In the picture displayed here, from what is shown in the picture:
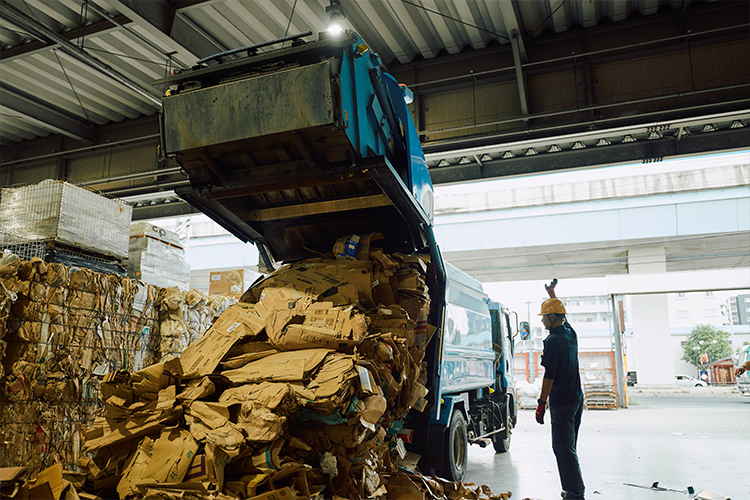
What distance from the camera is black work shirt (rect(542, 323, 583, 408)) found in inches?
203

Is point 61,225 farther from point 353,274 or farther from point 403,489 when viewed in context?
point 403,489

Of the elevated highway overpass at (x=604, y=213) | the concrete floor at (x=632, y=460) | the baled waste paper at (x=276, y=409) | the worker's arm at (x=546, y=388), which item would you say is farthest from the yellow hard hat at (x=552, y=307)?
the elevated highway overpass at (x=604, y=213)

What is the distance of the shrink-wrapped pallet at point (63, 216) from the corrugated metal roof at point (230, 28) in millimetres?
2171

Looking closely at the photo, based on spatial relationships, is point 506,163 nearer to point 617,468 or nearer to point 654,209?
point 617,468

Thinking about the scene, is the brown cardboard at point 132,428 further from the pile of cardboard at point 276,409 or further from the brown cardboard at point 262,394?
the brown cardboard at point 262,394

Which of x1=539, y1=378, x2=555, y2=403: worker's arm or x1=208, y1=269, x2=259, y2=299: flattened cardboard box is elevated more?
x1=208, y1=269, x2=259, y2=299: flattened cardboard box

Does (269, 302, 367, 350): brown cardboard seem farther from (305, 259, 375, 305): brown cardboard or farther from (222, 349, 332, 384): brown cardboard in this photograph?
(305, 259, 375, 305): brown cardboard

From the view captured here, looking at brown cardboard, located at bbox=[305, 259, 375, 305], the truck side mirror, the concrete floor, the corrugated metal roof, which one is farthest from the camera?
the truck side mirror

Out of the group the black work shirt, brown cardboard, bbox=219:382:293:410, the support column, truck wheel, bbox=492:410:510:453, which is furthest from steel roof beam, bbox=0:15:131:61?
the support column

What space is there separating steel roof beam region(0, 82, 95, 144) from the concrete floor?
9.58 metres

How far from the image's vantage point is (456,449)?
5477mm

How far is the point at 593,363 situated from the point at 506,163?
1072 centimetres

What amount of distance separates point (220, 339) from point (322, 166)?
1.52m

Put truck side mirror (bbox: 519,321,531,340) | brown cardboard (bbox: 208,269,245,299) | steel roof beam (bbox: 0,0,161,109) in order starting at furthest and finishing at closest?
brown cardboard (bbox: 208,269,245,299), truck side mirror (bbox: 519,321,531,340), steel roof beam (bbox: 0,0,161,109)
